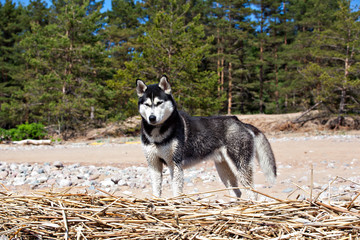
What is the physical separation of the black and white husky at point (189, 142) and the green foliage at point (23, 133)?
15978 mm

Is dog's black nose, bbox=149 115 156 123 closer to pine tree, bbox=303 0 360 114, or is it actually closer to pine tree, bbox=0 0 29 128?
pine tree, bbox=303 0 360 114

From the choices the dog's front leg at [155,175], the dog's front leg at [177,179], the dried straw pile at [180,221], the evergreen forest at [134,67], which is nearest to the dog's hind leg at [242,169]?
the dog's front leg at [177,179]

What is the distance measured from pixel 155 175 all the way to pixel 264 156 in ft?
6.02

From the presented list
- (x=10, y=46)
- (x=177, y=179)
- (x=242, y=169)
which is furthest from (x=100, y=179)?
(x=10, y=46)

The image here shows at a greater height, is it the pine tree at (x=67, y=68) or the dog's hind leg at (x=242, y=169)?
the pine tree at (x=67, y=68)

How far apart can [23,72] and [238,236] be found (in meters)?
33.0

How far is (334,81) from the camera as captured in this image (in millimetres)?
19922

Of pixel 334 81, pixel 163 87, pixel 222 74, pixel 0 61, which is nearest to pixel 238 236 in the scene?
pixel 163 87

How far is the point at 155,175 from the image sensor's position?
378 cm

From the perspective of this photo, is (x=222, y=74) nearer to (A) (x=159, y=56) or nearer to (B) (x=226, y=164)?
(A) (x=159, y=56)

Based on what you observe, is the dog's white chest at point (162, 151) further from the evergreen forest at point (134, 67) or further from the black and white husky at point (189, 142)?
the evergreen forest at point (134, 67)

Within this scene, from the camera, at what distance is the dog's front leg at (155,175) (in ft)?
12.2

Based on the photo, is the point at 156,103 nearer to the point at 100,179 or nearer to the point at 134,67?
the point at 100,179

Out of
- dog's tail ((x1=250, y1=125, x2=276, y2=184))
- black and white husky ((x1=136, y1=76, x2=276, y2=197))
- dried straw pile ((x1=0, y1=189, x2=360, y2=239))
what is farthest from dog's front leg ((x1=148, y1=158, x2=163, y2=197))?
dried straw pile ((x1=0, y1=189, x2=360, y2=239))
